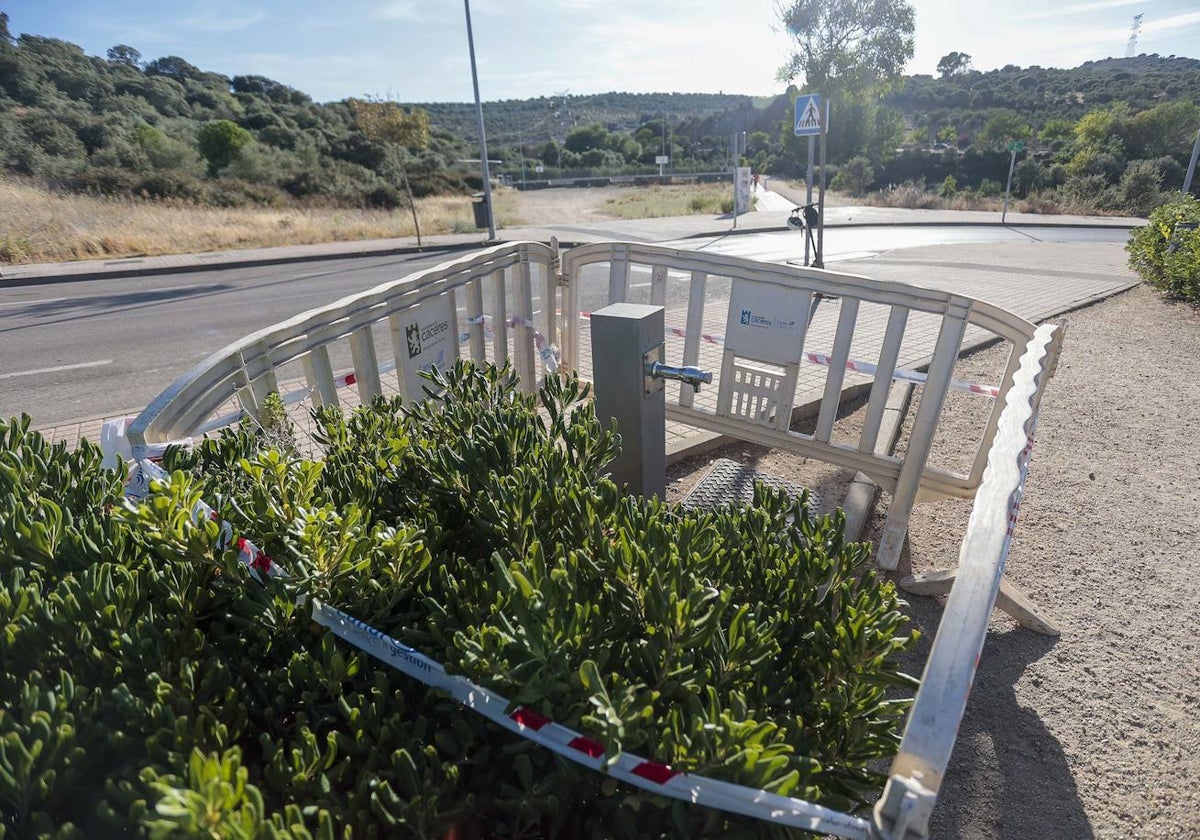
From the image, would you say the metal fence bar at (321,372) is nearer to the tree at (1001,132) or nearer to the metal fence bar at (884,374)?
the metal fence bar at (884,374)

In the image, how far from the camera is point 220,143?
109 ft

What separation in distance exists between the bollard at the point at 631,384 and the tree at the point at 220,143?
3743 centimetres

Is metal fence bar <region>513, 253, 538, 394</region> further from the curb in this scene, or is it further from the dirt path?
the curb

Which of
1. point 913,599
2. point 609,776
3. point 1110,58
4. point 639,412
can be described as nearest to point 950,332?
point 913,599

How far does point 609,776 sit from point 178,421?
6.65 ft

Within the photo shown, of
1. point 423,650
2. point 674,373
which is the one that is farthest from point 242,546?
point 674,373

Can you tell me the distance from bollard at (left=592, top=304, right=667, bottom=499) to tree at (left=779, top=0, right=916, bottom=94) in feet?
62.9

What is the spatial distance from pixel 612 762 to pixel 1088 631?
128 inches

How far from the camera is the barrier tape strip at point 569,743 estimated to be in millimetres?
1030

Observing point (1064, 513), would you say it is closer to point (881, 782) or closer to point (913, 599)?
point (913, 599)

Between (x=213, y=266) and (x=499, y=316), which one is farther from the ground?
(x=499, y=316)

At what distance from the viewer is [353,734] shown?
4.04 ft

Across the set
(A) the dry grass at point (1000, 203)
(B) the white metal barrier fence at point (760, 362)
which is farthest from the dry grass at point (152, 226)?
(A) the dry grass at point (1000, 203)

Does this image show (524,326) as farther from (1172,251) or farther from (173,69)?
(173,69)
